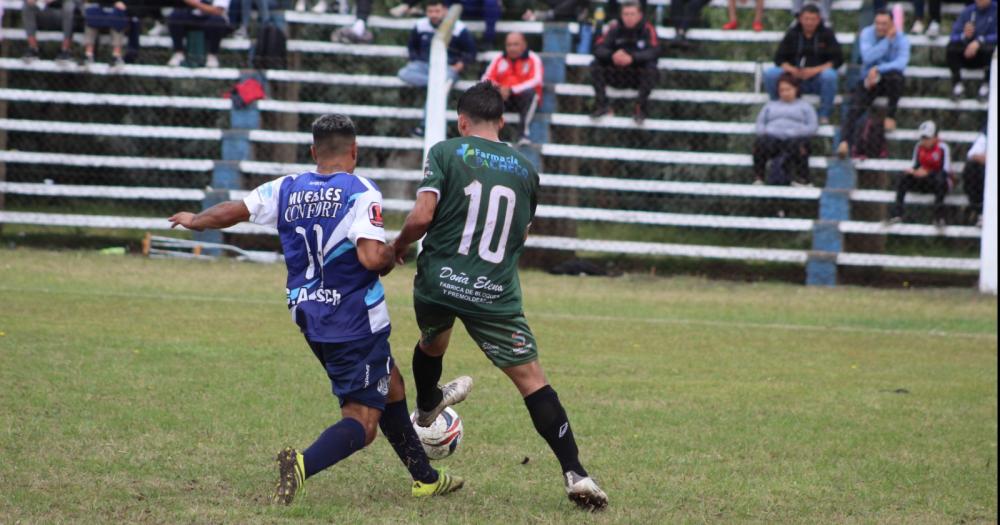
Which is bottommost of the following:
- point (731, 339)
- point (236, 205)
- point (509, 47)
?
point (731, 339)

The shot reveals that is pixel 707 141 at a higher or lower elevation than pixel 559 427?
higher

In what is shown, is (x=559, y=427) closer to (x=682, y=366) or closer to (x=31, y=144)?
(x=682, y=366)

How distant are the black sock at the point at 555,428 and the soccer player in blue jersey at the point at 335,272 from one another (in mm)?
678

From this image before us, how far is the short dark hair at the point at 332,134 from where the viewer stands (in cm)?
539

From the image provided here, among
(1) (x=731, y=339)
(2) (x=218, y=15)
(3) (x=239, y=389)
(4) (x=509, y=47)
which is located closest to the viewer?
(3) (x=239, y=389)

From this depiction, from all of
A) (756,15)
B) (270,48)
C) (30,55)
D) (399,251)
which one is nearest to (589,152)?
(756,15)

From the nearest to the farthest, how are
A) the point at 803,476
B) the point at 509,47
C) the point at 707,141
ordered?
the point at 803,476
the point at 509,47
the point at 707,141

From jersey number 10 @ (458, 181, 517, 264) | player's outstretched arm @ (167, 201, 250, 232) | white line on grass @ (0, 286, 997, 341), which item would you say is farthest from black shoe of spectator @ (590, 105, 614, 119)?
player's outstretched arm @ (167, 201, 250, 232)

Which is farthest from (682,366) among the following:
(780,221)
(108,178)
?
(108,178)

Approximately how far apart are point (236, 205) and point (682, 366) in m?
4.91

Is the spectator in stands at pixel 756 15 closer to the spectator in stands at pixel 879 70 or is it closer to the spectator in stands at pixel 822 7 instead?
the spectator in stands at pixel 822 7

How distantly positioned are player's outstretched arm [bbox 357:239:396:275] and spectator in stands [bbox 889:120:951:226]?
441 inches

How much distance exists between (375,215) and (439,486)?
1.27 m

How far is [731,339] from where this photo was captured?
435 inches
